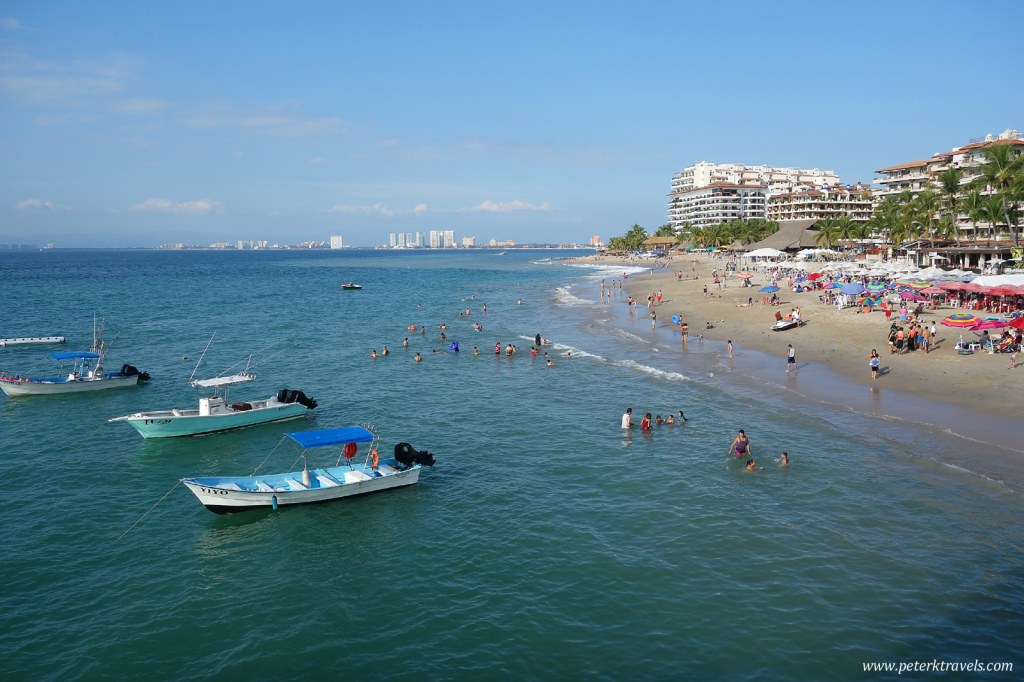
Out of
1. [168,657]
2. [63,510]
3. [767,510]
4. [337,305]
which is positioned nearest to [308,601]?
[168,657]

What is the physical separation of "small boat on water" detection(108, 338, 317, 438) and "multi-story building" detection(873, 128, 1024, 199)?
75.3m

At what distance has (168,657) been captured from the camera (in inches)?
514

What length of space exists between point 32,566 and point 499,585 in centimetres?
1287

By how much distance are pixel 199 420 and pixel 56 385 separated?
45.4 feet

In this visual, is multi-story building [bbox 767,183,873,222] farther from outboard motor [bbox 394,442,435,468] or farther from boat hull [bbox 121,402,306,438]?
outboard motor [bbox 394,442,435,468]

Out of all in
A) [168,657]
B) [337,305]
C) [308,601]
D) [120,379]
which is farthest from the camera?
[337,305]

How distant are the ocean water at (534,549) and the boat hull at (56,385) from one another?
2.17 m

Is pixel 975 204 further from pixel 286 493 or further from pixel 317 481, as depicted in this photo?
pixel 286 493

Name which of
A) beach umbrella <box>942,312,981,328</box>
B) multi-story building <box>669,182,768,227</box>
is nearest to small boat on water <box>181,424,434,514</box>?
beach umbrella <box>942,312,981,328</box>

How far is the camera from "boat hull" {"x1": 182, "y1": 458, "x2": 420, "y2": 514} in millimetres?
19172

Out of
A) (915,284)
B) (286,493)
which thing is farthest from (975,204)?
(286,493)

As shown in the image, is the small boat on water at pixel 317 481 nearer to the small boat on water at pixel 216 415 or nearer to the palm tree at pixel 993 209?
the small boat on water at pixel 216 415

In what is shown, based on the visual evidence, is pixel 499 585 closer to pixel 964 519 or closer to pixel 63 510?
pixel 964 519

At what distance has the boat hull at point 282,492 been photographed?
19.2 metres
